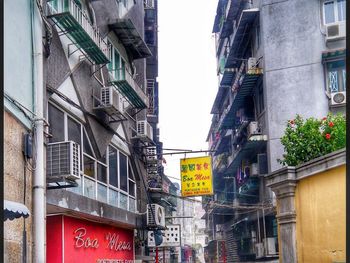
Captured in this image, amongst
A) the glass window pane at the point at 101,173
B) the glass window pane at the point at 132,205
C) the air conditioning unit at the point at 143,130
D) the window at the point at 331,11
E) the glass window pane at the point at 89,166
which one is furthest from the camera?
the window at the point at 331,11

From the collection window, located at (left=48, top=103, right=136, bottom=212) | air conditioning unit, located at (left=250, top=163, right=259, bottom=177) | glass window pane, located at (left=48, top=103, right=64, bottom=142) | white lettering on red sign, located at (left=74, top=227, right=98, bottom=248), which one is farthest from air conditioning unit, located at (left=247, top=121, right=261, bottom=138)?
glass window pane, located at (left=48, top=103, right=64, bottom=142)

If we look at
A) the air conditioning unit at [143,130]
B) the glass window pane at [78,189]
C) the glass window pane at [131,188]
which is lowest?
the glass window pane at [78,189]

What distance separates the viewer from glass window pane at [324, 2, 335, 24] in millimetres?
18906

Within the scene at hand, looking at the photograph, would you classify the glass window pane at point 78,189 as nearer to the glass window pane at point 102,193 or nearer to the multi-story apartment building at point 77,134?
the multi-story apartment building at point 77,134

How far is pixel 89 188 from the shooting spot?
1052 cm

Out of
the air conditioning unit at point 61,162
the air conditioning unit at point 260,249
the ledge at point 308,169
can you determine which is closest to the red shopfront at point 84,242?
the air conditioning unit at point 61,162

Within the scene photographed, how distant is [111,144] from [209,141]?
31.9 m

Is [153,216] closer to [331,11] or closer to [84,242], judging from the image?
[84,242]

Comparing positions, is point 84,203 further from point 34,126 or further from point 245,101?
point 245,101

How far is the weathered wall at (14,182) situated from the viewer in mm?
5969

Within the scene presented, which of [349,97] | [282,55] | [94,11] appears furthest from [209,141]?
[349,97]

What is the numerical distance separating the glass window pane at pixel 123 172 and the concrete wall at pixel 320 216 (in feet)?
20.2

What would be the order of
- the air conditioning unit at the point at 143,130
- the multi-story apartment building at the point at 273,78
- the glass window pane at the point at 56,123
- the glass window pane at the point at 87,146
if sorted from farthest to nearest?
1. the multi-story apartment building at the point at 273,78
2. the air conditioning unit at the point at 143,130
3. the glass window pane at the point at 87,146
4. the glass window pane at the point at 56,123

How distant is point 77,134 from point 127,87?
2.81 m
